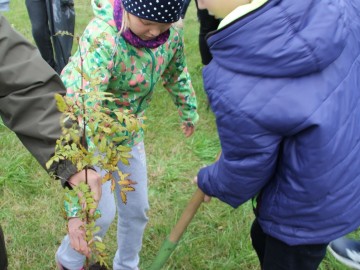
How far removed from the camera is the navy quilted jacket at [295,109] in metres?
1.41

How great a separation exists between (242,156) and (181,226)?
27.0 inches

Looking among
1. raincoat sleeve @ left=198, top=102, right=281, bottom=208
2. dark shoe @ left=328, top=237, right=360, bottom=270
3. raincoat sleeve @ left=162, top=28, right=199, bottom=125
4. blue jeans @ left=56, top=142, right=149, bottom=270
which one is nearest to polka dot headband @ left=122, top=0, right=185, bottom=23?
raincoat sleeve @ left=162, top=28, right=199, bottom=125

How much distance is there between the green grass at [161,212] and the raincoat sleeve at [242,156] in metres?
1.03

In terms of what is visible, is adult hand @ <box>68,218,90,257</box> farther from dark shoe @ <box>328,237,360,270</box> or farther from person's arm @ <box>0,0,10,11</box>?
person's arm @ <box>0,0,10,11</box>

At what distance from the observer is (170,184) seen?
11.0ft

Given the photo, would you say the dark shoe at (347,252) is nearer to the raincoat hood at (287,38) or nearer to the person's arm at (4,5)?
the raincoat hood at (287,38)

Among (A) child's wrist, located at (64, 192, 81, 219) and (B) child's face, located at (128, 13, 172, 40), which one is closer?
(A) child's wrist, located at (64, 192, 81, 219)

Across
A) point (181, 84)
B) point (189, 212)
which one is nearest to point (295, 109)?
point (189, 212)

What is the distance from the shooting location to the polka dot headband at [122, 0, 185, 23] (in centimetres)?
177

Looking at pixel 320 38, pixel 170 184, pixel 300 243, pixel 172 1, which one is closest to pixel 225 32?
pixel 320 38

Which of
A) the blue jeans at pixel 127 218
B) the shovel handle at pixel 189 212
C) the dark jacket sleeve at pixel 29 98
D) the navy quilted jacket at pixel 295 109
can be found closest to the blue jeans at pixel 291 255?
the navy quilted jacket at pixel 295 109

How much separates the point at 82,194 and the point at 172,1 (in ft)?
2.93

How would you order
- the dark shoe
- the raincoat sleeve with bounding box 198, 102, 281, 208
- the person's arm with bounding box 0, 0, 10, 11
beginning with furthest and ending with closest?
1. the person's arm with bounding box 0, 0, 10, 11
2. the dark shoe
3. the raincoat sleeve with bounding box 198, 102, 281, 208

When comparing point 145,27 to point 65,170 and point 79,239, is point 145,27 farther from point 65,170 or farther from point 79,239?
point 79,239
